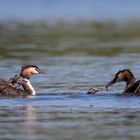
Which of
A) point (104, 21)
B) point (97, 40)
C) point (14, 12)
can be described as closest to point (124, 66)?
point (97, 40)

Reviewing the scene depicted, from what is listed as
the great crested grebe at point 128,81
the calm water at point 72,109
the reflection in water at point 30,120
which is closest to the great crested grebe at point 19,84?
the calm water at point 72,109

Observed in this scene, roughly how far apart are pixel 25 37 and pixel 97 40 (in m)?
3.11

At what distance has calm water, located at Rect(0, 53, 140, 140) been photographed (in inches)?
595

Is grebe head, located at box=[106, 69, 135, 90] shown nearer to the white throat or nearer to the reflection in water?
the white throat

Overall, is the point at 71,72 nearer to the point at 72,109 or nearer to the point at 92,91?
the point at 92,91

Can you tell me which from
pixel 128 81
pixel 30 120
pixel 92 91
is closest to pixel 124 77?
pixel 128 81

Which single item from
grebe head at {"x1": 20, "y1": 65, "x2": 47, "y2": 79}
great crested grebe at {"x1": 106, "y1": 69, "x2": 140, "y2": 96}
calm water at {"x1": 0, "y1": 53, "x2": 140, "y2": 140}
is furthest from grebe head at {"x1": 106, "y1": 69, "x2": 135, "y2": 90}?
grebe head at {"x1": 20, "y1": 65, "x2": 47, "y2": 79}

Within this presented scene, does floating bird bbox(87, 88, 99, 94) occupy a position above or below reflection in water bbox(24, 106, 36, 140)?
above

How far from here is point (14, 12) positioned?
56906 mm

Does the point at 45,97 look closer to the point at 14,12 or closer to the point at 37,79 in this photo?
the point at 37,79

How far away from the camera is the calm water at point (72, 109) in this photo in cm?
1510

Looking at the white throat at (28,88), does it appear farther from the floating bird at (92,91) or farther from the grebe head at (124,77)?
the grebe head at (124,77)

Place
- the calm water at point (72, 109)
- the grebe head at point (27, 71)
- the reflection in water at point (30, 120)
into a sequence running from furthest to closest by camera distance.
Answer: the grebe head at point (27, 71) → the calm water at point (72, 109) → the reflection in water at point (30, 120)

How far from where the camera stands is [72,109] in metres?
17.7
